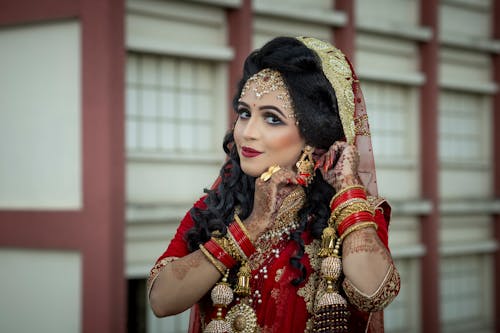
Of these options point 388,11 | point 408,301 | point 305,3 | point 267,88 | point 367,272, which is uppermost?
point 388,11

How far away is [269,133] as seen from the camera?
103 inches

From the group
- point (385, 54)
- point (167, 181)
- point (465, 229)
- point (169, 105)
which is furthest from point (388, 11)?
point (167, 181)

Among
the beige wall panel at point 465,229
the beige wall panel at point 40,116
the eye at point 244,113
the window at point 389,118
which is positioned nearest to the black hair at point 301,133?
the eye at point 244,113

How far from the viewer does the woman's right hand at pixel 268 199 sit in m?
2.60

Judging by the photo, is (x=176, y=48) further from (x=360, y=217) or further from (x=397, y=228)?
(x=360, y=217)

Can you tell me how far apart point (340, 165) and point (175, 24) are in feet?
15.9

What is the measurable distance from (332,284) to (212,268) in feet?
1.37

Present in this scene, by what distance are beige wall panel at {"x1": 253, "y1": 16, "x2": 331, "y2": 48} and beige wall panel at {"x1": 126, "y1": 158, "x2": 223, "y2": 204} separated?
1461 mm

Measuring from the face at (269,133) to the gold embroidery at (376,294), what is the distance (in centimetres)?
49

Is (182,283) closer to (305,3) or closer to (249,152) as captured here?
(249,152)

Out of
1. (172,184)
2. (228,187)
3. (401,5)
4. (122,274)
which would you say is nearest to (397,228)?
(401,5)

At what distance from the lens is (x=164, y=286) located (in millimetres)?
2621

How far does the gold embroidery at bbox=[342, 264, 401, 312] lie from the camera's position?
2451 mm

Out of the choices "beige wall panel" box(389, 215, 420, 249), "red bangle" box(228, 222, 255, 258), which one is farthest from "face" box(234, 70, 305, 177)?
"beige wall panel" box(389, 215, 420, 249)
